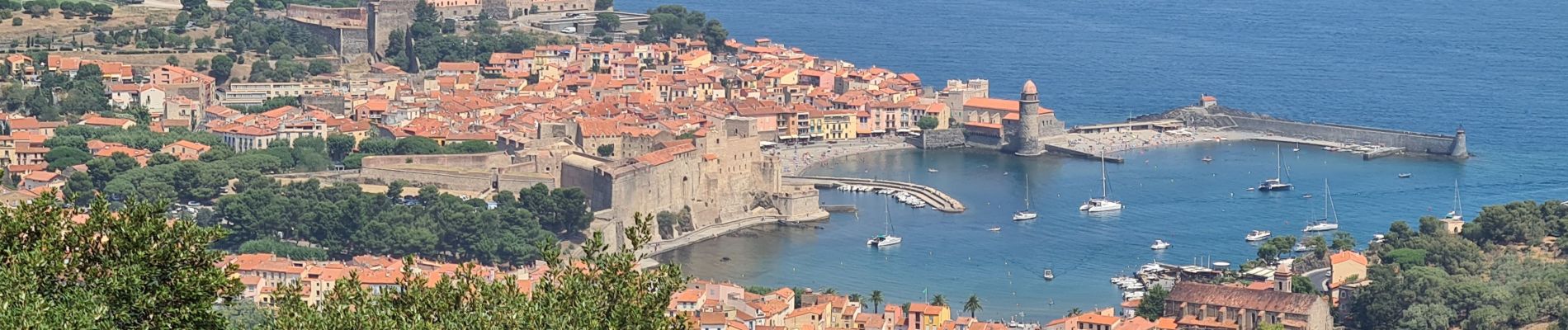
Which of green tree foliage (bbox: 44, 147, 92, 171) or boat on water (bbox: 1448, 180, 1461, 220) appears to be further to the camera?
green tree foliage (bbox: 44, 147, 92, 171)

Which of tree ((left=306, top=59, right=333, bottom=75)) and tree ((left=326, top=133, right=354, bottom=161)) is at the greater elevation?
tree ((left=306, top=59, right=333, bottom=75))

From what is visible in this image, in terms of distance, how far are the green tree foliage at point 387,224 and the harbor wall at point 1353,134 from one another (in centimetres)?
1836

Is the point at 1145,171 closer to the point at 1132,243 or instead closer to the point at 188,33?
the point at 1132,243

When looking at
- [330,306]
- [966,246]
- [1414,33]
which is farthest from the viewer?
[1414,33]

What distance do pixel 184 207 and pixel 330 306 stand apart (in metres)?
26.8

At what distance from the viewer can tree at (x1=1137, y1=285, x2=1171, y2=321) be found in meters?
33.1

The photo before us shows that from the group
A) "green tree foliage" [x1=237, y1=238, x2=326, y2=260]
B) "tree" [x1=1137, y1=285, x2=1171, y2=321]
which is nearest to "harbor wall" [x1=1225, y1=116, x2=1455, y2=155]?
"tree" [x1=1137, y1=285, x2=1171, y2=321]

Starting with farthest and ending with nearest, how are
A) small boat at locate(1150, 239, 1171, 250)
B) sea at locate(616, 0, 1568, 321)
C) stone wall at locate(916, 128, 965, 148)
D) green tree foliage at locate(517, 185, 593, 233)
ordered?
stone wall at locate(916, 128, 965, 148) → small boat at locate(1150, 239, 1171, 250) → green tree foliage at locate(517, 185, 593, 233) → sea at locate(616, 0, 1568, 321)

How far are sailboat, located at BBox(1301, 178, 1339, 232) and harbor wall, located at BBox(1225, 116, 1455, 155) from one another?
6680 millimetres

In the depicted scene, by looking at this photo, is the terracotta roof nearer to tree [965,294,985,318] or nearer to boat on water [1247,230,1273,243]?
tree [965,294,985,318]

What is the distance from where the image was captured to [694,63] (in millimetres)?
57656

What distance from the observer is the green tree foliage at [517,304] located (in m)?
14.1

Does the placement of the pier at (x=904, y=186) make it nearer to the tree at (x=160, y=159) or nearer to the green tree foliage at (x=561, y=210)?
the green tree foliage at (x=561, y=210)

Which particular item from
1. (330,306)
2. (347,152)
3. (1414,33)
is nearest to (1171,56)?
(1414,33)
